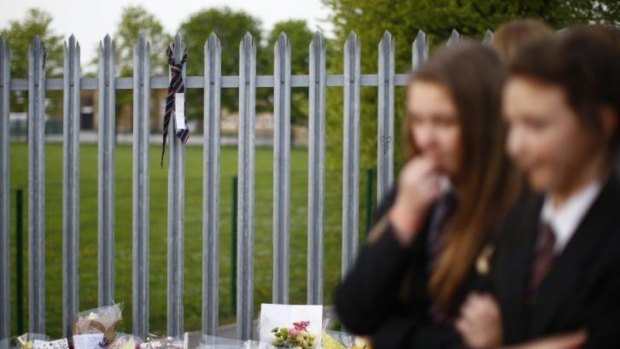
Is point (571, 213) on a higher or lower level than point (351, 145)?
lower

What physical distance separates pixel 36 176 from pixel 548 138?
14.3 ft

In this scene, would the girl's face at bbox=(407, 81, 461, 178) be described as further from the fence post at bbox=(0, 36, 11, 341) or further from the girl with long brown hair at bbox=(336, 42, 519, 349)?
the fence post at bbox=(0, 36, 11, 341)

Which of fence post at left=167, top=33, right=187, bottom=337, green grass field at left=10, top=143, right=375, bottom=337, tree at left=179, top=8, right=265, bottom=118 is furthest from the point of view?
tree at left=179, top=8, right=265, bottom=118

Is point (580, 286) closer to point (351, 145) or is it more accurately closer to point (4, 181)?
point (351, 145)

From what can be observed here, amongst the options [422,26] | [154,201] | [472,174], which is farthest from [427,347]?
[154,201]

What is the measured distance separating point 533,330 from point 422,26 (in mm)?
5327

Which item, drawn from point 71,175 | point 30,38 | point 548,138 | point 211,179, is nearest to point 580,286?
point 548,138

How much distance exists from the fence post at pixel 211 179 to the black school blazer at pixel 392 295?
3.52 meters

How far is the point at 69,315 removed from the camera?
5.47m

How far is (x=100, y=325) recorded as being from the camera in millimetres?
4676

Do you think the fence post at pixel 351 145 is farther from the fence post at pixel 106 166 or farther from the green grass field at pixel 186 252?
the green grass field at pixel 186 252

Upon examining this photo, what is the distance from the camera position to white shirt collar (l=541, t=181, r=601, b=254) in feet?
4.90

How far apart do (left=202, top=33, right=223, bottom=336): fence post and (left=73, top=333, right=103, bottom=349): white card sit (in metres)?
0.86

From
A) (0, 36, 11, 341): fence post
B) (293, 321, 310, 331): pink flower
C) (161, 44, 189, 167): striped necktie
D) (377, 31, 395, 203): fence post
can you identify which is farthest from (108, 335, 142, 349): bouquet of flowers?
(377, 31, 395, 203): fence post
